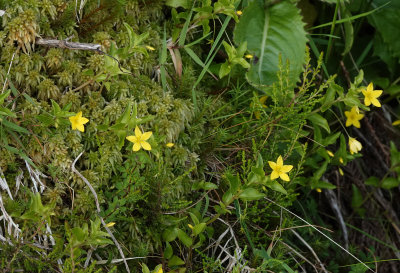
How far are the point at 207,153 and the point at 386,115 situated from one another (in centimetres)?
148

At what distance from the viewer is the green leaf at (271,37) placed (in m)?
2.47

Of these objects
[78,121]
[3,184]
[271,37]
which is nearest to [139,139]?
[78,121]

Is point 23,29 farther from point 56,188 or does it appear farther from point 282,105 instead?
point 282,105

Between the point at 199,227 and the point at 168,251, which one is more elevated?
the point at 199,227

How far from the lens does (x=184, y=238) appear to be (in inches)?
75.0

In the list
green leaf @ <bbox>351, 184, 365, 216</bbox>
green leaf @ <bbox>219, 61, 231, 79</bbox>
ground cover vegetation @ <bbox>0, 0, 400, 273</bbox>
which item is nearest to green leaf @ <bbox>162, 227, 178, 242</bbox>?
ground cover vegetation @ <bbox>0, 0, 400, 273</bbox>

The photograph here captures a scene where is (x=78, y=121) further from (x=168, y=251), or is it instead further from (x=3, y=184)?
(x=168, y=251)

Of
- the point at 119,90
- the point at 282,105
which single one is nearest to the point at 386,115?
the point at 282,105

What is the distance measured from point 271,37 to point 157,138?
1.03 m

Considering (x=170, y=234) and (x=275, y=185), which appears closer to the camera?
(x=275, y=185)

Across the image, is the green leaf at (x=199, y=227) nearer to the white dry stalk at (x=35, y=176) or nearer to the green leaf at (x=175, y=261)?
the green leaf at (x=175, y=261)

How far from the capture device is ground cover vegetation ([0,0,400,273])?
1825 millimetres

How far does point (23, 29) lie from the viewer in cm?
199

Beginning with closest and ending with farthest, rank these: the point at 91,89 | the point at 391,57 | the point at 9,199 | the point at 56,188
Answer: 1. the point at 9,199
2. the point at 56,188
3. the point at 91,89
4. the point at 391,57
